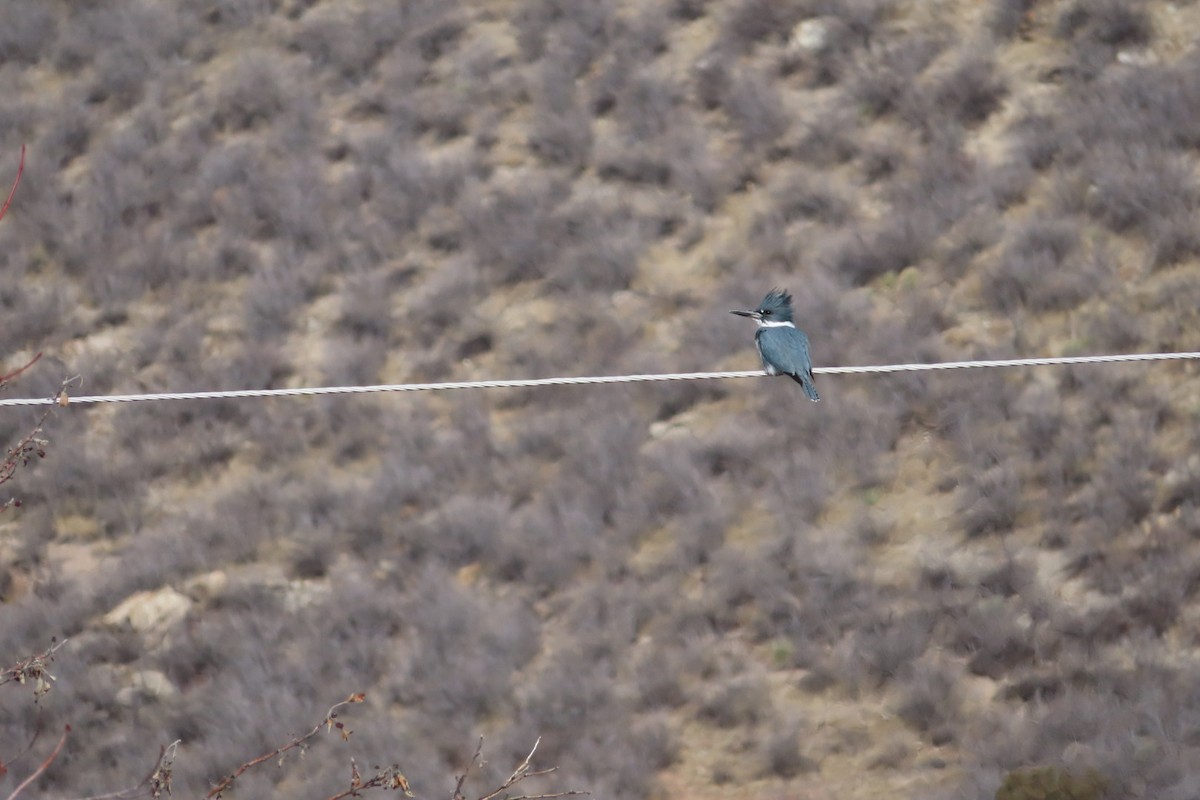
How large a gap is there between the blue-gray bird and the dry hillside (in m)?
2.27

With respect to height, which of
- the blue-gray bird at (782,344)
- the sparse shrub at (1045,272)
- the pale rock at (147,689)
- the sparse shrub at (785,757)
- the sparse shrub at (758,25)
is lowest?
the sparse shrub at (785,757)

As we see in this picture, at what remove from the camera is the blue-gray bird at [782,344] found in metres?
7.18

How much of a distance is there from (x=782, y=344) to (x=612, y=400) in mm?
2797

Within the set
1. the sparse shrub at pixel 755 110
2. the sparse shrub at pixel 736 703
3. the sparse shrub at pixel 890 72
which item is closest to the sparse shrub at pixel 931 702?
the sparse shrub at pixel 736 703

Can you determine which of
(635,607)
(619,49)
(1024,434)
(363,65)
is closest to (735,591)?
(635,607)

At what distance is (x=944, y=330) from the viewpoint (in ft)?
33.1

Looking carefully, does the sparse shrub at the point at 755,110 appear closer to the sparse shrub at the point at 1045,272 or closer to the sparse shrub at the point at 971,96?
the sparse shrub at the point at 971,96

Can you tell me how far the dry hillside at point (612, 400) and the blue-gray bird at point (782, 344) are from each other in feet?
7.44

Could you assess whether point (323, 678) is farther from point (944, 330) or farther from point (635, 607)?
point (944, 330)

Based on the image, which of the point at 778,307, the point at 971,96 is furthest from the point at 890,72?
the point at 778,307

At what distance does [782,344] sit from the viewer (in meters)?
7.29

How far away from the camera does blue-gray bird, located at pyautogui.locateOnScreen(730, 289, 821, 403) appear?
718 cm

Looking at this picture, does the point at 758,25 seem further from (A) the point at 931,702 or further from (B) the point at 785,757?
(B) the point at 785,757

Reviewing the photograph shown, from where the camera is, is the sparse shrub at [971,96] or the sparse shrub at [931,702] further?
the sparse shrub at [971,96]
